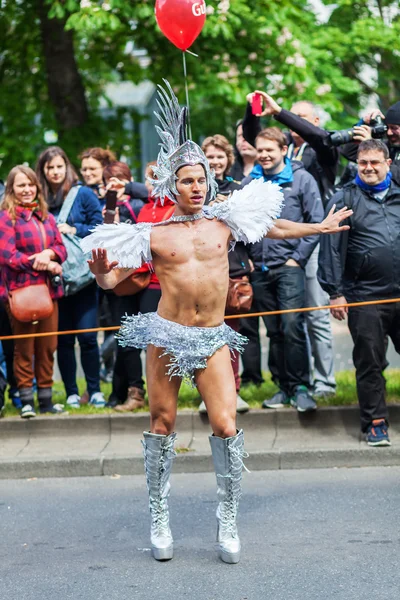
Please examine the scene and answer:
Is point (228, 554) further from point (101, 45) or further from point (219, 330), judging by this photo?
point (101, 45)

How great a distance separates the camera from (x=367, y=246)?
754 centimetres

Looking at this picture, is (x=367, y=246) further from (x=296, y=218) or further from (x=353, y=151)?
(x=353, y=151)

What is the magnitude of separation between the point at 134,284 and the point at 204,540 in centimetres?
272

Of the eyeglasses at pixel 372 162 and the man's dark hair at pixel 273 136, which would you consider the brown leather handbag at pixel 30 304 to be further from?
the eyeglasses at pixel 372 162

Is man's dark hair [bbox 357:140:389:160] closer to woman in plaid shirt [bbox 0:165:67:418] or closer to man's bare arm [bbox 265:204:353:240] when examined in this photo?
man's bare arm [bbox 265:204:353:240]

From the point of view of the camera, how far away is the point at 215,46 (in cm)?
1441

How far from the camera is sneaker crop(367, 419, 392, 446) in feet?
24.7

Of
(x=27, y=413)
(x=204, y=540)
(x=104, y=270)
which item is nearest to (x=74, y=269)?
(x=27, y=413)

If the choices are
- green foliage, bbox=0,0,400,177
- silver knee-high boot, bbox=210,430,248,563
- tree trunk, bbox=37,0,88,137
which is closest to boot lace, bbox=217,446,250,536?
silver knee-high boot, bbox=210,430,248,563

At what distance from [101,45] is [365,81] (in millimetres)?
9050

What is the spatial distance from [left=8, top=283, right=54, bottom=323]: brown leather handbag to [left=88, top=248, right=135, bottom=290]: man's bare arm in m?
2.61

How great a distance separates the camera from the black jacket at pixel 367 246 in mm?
7527

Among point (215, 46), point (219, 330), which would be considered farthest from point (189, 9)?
point (215, 46)

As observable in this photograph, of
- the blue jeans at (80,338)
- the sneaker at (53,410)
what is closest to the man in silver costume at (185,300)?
the sneaker at (53,410)
